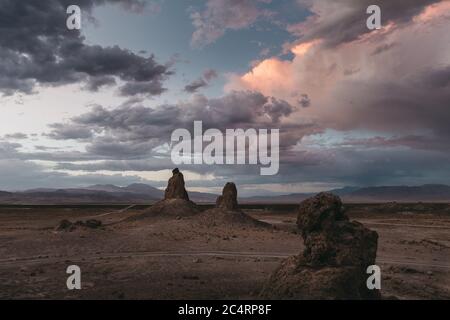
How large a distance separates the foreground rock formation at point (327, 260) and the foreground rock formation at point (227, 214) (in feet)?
105

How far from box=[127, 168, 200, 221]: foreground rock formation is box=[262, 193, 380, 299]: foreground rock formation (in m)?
38.0

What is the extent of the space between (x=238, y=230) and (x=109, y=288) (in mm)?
28609

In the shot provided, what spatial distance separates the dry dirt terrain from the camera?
78.0 ft

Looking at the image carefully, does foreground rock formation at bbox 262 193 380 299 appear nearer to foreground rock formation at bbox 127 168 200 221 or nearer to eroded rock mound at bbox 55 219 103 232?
eroded rock mound at bbox 55 219 103 232

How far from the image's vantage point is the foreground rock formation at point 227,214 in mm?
53719

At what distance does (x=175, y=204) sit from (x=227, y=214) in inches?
384

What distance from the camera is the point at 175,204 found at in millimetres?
61812

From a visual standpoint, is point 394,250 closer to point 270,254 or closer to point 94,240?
point 270,254

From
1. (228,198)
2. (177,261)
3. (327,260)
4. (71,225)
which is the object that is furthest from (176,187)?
(327,260)

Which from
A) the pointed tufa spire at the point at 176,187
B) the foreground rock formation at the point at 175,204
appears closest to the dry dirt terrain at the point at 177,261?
the foreground rock formation at the point at 175,204

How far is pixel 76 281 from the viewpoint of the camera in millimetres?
24906

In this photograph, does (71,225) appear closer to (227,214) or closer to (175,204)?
(175,204)
